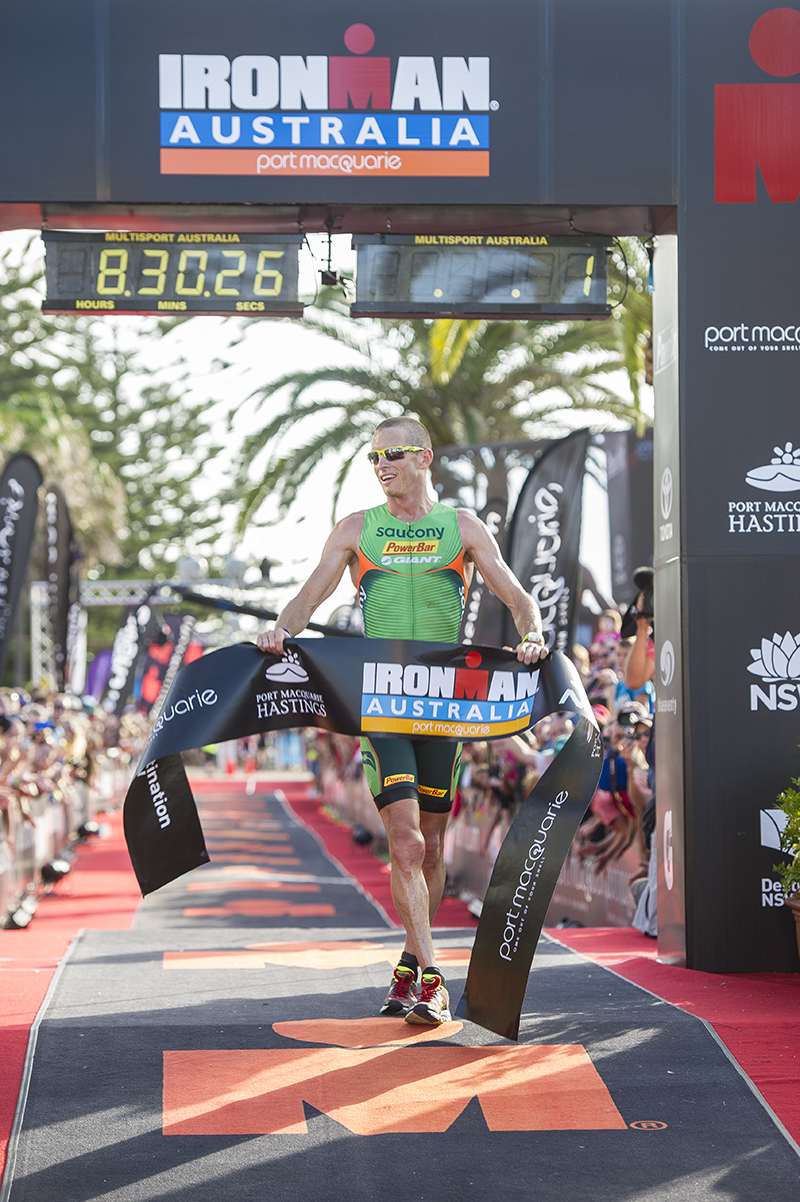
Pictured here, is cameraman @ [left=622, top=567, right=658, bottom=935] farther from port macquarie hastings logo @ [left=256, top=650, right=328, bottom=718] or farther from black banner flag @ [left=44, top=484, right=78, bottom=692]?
black banner flag @ [left=44, top=484, right=78, bottom=692]

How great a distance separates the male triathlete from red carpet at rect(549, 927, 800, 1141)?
3.82 feet

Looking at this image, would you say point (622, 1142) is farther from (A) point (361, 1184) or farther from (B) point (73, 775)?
(B) point (73, 775)

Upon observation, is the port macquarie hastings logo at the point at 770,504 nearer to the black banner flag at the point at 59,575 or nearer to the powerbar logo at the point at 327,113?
the powerbar logo at the point at 327,113

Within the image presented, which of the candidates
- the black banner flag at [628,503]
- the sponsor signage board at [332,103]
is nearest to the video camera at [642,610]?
the sponsor signage board at [332,103]

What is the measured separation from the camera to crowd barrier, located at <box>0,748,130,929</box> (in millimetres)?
13984

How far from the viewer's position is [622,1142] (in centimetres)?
484

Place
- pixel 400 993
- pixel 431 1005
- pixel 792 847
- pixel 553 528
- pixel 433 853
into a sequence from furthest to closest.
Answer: pixel 553 528 → pixel 792 847 → pixel 433 853 → pixel 400 993 → pixel 431 1005

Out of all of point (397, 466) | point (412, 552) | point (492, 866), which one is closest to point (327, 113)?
point (397, 466)

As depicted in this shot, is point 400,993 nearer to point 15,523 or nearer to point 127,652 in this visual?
point 15,523

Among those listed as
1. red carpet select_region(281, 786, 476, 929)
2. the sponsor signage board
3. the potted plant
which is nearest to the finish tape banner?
the potted plant

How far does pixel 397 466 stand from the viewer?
21.6ft

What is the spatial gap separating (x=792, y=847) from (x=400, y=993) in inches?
82.8

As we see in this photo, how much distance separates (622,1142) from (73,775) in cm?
1926

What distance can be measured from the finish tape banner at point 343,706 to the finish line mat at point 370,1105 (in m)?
0.73
